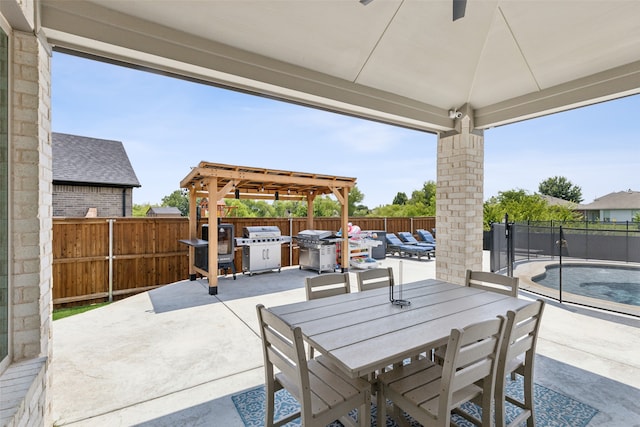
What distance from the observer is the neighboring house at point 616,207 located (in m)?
24.7

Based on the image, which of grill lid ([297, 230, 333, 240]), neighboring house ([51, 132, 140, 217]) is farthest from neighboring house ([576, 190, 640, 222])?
neighboring house ([51, 132, 140, 217])

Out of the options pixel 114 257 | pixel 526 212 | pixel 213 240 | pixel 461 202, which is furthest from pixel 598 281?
pixel 114 257

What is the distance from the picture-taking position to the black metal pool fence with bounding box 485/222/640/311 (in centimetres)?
619

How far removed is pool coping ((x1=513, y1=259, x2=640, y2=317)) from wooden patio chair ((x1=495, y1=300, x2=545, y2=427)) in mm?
3785

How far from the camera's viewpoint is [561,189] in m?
38.4

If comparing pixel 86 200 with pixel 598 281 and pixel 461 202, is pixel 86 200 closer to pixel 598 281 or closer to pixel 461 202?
pixel 461 202

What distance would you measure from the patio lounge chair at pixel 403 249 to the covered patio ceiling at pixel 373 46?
6748 millimetres

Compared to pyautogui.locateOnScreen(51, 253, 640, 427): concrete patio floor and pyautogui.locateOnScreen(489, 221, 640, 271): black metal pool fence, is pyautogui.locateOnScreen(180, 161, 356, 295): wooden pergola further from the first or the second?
pyautogui.locateOnScreen(489, 221, 640, 271): black metal pool fence

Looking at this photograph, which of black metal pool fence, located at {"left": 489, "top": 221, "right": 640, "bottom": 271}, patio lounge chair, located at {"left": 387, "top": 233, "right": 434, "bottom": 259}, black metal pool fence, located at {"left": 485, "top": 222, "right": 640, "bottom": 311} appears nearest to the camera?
black metal pool fence, located at {"left": 485, "top": 222, "right": 640, "bottom": 311}

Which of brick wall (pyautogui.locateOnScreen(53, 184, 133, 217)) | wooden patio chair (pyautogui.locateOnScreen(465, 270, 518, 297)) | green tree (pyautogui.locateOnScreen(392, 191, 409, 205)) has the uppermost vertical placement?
green tree (pyautogui.locateOnScreen(392, 191, 409, 205))

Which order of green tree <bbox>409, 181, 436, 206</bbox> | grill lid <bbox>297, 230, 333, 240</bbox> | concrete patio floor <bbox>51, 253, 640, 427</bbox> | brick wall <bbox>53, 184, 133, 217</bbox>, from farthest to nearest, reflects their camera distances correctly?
green tree <bbox>409, 181, 436, 206</bbox> < brick wall <bbox>53, 184, 133, 217</bbox> < grill lid <bbox>297, 230, 333, 240</bbox> < concrete patio floor <bbox>51, 253, 640, 427</bbox>

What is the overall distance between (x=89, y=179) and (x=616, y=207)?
37.1 metres

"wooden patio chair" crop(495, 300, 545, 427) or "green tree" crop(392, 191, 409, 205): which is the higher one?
"green tree" crop(392, 191, 409, 205)

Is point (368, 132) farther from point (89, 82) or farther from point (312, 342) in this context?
point (312, 342)
